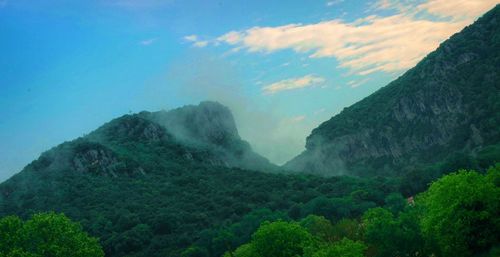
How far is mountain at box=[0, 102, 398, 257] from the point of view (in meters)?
103

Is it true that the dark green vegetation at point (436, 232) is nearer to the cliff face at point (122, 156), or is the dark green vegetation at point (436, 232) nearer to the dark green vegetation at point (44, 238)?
the dark green vegetation at point (44, 238)

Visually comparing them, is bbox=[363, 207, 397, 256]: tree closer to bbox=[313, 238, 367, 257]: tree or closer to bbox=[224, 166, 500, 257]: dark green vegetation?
bbox=[224, 166, 500, 257]: dark green vegetation

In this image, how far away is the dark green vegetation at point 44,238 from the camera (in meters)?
49.4

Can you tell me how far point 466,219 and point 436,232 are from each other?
140 inches

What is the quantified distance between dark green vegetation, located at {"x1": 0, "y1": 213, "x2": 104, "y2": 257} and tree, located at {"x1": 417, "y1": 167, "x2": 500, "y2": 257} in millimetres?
37469

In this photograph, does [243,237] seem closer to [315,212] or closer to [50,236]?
[315,212]

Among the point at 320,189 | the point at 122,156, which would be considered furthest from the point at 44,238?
the point at 122,156

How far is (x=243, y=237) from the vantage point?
93.9m

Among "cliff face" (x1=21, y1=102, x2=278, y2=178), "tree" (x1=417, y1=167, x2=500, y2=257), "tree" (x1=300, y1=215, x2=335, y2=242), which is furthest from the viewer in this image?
"cliff face" (x1=21, y1=102, x2=278, y2=178)

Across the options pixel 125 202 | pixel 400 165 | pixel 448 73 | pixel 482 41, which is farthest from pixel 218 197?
pixel 482 41

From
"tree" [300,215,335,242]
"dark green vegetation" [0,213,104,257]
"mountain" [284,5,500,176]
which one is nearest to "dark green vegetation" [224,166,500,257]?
"tree" [300,215,335,242]

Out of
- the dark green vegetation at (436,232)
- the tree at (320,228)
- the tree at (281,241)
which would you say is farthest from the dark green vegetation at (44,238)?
the tree at (320,228)

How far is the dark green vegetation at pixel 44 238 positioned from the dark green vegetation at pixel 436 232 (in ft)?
68.7

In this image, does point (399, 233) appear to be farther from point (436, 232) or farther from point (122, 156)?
point (122, 156)
